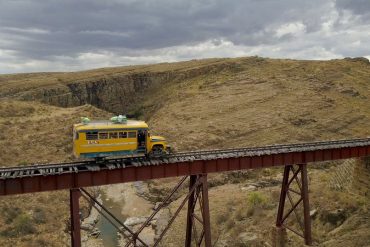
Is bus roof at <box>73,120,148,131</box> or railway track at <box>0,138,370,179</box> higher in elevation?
bus roof at <box>73,120,148,131</box>

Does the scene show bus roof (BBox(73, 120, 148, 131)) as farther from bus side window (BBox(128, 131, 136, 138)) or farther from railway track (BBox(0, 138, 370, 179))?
railway track (BBox(0, 138, 370, 179))

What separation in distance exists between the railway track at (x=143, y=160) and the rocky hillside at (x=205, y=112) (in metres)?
6.30

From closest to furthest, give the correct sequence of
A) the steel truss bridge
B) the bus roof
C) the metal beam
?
the metal beam → the steel truss bridge → the bus roof

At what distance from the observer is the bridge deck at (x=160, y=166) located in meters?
18.6

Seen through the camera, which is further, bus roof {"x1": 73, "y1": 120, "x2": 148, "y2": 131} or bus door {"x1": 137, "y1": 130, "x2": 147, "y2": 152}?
bus door {"x1": 137, "y1": 130, "x2": 147, "y2": 152}

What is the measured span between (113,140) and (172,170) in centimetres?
365

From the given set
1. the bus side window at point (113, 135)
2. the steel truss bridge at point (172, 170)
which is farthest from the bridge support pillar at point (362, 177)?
the bus side window at point (113, 135)

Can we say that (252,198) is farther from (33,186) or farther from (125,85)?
(125,85)

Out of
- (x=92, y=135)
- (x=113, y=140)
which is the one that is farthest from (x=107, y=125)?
(x=92, y=135)

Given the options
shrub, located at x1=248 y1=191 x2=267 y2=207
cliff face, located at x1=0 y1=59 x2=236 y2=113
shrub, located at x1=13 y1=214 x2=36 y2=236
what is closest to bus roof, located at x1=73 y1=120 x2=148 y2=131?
shrub, located at x1=13 y1=214 x2=36 y2=236

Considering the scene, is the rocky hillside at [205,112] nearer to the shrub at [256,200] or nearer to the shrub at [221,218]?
the shrub at [221,218]

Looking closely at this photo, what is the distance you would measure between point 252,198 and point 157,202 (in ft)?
37.5

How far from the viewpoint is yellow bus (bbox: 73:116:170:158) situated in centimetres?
2050

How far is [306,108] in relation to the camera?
59.5m
